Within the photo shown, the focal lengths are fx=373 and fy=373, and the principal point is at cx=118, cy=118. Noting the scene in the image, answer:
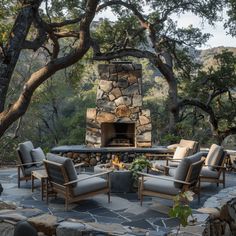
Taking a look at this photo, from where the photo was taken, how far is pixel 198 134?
583 inches

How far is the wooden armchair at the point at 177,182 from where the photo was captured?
4.98 m

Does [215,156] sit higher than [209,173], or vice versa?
[215,156]

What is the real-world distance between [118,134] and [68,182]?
5517 millimetres

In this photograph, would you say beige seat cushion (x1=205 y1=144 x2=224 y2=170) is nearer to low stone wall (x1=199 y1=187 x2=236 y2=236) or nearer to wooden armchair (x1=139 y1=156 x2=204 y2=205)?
low stone wall (x1=199 y1=187 x2=236 y2=236)

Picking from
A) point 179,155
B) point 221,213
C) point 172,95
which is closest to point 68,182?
point 221,213

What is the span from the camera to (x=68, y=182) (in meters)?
Answer: 4.97

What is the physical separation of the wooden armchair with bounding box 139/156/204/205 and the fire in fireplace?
4.70 m

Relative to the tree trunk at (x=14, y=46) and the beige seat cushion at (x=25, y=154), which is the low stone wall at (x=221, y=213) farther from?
the beige seat cushion at (x=25, y=154)

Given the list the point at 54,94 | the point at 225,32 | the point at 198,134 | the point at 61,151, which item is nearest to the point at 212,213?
the point at 61,151

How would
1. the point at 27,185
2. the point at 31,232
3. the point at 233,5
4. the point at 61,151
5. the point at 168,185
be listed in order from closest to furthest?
the point at 31,232, the point at 168,185, the point at 27,185, the point at 61,151, the point at 233,5

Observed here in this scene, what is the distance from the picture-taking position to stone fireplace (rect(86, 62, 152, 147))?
985 cm

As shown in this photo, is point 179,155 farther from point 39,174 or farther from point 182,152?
point 39,174

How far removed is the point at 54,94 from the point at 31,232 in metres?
13.1

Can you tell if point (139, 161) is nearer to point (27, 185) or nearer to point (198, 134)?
point (27, 185)
